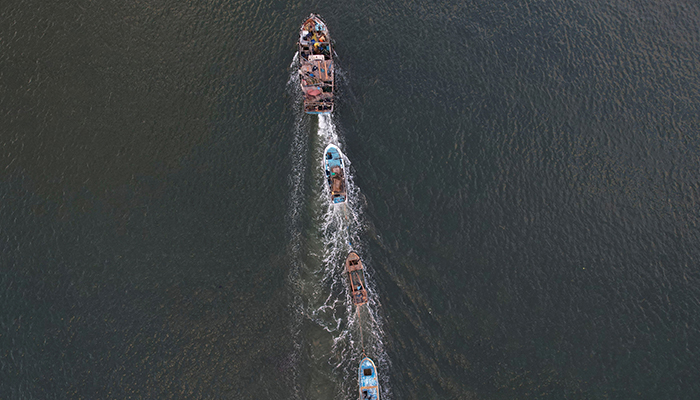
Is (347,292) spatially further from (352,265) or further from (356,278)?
(352,265)

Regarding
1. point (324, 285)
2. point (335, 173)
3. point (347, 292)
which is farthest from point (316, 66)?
point (347, 292)

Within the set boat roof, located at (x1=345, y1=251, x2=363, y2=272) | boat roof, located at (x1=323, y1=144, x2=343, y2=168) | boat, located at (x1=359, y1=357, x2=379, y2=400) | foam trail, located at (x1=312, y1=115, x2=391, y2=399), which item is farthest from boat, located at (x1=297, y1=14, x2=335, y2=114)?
boat, located at (x1=359, y1=357, x2=379, y2=400)

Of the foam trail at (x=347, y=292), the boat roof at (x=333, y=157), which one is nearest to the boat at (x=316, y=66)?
the boat roof at (x=333, y=157)

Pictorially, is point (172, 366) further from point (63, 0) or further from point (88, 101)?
point (63, 0)

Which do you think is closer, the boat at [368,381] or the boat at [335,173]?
the boat at [368,381]

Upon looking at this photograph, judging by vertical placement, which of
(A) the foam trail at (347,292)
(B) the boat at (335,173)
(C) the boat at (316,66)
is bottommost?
(A) the foam trail at (347,292)

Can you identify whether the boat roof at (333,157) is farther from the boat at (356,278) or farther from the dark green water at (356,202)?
the boat at (356,278)

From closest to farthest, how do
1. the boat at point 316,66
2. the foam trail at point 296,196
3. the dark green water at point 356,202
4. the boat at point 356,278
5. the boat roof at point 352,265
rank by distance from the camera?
the dark green water at point 356,202 → the foam trail at point 296,196 → the boat at point 356,278 → the boat roof at point 352,265 → the boat at point 316,66
